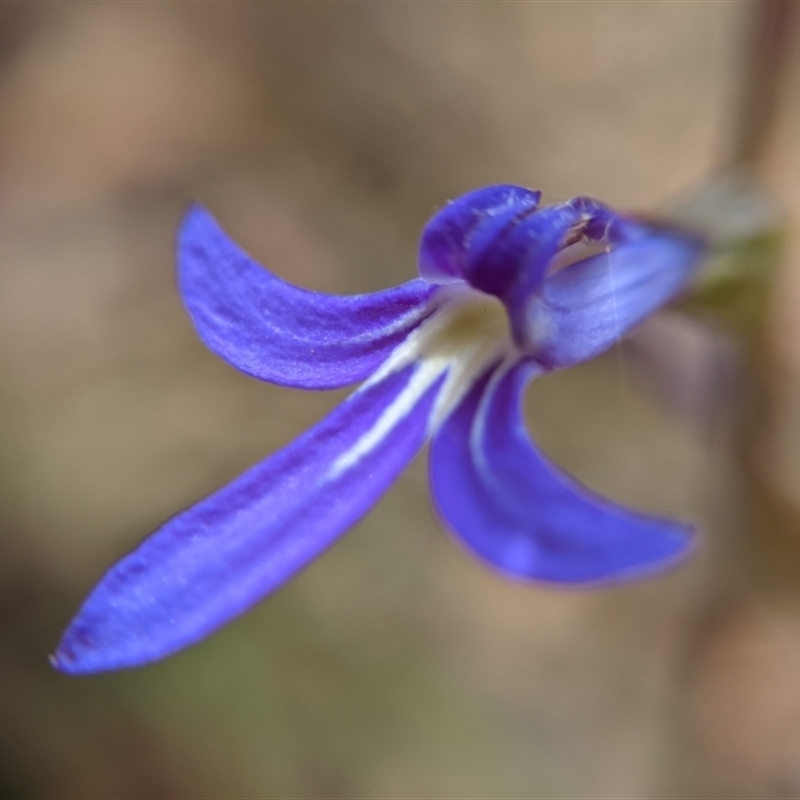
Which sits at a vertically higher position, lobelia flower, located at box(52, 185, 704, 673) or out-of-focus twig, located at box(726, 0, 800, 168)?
out-of-focus twig, located at box(726, 0, 800, 168)

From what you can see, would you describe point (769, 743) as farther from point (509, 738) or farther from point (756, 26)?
point (756, 26)

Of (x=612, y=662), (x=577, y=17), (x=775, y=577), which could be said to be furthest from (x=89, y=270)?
(x=775, y=577)

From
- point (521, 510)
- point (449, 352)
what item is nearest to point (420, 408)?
point (449, 352)

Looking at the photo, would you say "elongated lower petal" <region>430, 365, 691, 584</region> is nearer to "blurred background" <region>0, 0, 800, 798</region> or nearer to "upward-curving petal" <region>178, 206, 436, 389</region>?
"upward-curving petal" <region>178, 206, 436, 389</region>

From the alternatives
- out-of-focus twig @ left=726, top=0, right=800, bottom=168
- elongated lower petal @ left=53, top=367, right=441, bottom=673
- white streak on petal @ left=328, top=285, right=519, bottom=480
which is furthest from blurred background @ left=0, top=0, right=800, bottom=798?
elongated lower petal @ left=53, top=367, right=441, bottom=673

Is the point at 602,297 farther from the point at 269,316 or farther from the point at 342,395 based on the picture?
the point at 342,395

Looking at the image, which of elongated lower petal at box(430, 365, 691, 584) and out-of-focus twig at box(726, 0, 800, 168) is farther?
out-of-focus twig at box(726, 0, 800, 168)

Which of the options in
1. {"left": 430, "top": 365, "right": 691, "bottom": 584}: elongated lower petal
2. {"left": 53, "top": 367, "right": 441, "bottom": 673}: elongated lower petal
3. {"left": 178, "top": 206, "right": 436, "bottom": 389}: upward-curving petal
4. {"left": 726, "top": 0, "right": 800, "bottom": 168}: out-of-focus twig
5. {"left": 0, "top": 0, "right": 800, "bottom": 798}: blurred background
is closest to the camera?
{"left": 430, "top": 365, "right": 691, "bottom": 584}: elongated lower petal

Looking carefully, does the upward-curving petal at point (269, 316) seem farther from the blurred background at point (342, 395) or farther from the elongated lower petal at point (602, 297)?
the blurred background at point (342, 395)
